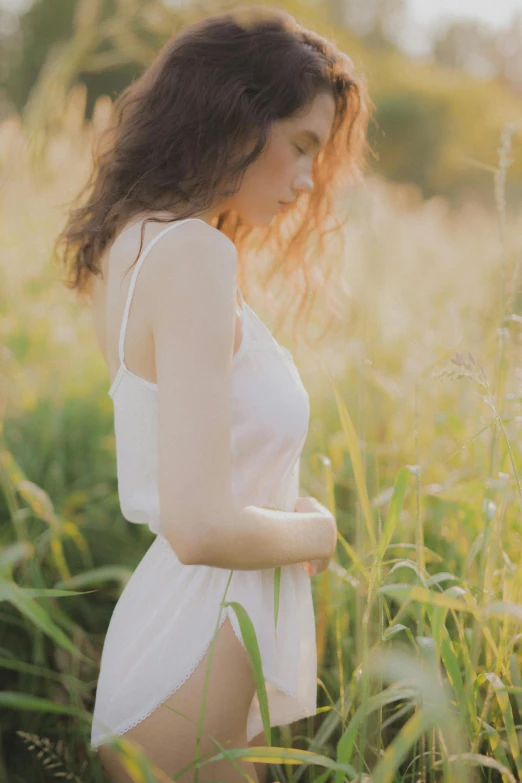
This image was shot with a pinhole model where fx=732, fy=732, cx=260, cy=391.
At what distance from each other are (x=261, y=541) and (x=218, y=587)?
0.67ft

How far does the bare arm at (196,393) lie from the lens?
38.1 inches

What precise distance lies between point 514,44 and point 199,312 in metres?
1.37

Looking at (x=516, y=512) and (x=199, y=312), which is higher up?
(x=199, y=312)

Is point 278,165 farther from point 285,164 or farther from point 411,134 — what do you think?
point 411,134

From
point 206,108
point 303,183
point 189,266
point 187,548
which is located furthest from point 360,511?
point 206,108

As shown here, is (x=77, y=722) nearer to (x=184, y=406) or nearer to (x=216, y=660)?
(x=216, y=660)

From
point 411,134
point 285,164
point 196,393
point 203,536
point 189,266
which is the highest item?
point 285,164

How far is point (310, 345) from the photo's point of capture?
1.83m

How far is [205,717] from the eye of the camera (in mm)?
1133

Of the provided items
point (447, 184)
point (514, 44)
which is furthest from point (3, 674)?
point (447, 184)

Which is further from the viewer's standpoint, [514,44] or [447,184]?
[447,184]

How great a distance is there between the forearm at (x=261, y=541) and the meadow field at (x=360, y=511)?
3.3 inches

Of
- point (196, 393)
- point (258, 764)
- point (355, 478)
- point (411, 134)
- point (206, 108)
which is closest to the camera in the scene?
point (196, 393)

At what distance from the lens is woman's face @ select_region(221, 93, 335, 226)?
1.29m
